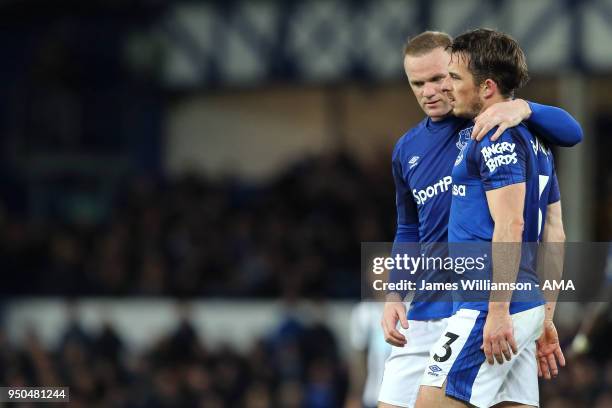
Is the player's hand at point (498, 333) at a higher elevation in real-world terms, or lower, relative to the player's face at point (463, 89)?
lower

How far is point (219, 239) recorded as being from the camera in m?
14.1

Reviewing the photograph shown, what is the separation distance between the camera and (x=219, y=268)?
45.2ft

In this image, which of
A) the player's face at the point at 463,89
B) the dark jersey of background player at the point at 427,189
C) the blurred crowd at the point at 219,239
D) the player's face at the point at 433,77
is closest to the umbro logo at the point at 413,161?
the dark jersey of background player at the point at 427,189

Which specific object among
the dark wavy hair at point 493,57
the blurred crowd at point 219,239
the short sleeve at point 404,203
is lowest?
the blurred crowd at point 219,239

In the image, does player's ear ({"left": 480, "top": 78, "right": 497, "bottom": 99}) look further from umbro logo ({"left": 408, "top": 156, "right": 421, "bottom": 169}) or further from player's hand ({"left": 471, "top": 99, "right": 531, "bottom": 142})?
umbro logo ({"left": 408, "top": 156, "right": 421, "bottom": 169})

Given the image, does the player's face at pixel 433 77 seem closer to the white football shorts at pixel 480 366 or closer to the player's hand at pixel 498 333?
the white football shorts at pixel 480 366

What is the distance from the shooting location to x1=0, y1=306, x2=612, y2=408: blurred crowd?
11742 millimetres

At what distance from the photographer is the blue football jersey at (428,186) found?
4961mm

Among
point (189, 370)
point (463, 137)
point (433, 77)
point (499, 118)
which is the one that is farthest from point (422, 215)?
point (189, 370)

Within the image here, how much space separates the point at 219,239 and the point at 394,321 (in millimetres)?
9201

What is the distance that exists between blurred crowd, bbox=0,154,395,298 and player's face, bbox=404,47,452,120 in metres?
7.64

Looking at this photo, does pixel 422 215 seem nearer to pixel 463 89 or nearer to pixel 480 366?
pixel 463 89

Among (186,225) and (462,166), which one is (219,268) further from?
(462,166)

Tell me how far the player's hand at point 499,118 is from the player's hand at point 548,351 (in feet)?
2.48
